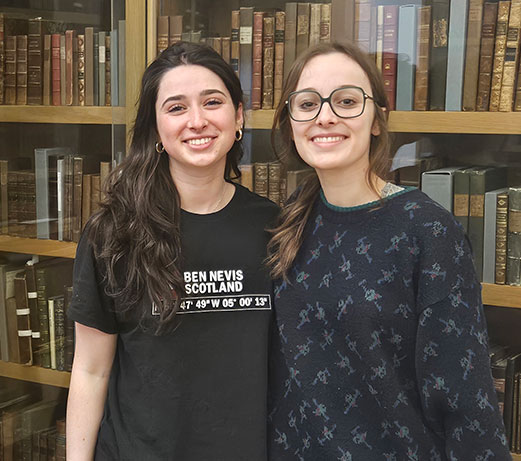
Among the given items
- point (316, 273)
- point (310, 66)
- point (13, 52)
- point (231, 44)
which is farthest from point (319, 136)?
point (13, 52)

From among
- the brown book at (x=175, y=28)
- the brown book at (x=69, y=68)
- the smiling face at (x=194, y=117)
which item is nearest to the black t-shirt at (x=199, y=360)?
the smiling face at (x=194, y=117)

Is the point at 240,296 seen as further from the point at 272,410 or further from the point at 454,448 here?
the point at 454,448

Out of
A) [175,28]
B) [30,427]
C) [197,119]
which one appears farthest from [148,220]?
[30,427]

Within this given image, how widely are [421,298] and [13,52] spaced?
1574mm

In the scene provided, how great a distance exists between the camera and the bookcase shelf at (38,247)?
2.30 m

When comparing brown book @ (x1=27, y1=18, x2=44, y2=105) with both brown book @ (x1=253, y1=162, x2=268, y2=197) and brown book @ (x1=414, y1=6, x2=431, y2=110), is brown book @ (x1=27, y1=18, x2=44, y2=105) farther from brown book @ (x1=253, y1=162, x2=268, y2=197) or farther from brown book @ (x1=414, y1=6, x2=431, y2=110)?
brown book @ (x1=414, y1=6, x2=431, y2=110)

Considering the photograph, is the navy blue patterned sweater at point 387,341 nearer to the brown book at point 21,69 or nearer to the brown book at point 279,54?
the brown book at point 279,54

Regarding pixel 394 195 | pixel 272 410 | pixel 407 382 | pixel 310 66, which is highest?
pixel 310 66

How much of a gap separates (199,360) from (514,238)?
0.79 meters

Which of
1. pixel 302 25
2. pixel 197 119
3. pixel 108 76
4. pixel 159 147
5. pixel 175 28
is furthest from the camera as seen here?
pixel 108 76

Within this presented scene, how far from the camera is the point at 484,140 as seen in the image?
1.79m

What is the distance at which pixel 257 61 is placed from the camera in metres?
2.00

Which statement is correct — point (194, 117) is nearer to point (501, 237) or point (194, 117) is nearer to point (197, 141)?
point (197, 141)

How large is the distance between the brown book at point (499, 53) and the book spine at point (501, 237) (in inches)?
8.4
